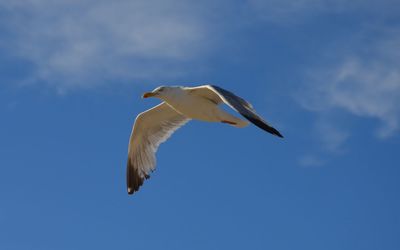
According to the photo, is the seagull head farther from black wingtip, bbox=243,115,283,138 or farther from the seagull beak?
black wingtip, bbox=243,115,283,138

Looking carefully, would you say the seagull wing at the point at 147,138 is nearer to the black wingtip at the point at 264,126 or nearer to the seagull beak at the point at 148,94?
the seagull beak at the point at 148,94

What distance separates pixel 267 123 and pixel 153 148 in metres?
4.15

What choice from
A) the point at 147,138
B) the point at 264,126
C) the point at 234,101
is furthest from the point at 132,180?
the point at 264,126

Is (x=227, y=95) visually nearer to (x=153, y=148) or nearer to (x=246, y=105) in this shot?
(x=246, y=105)

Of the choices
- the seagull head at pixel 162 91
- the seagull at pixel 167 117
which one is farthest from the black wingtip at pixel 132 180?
the seagull head at pixel 162 91

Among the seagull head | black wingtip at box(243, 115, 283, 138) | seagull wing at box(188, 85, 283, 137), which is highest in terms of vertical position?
the seagull head

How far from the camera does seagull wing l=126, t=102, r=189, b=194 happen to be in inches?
554

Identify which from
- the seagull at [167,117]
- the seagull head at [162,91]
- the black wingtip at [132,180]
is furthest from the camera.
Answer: the black wingtip at [132,180]

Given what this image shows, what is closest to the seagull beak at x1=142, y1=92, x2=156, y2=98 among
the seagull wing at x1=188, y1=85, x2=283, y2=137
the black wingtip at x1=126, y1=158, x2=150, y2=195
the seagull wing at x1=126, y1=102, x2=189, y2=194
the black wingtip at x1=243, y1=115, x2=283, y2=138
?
the seagull wing at x1=188, y1=85, x2=283, y2=137

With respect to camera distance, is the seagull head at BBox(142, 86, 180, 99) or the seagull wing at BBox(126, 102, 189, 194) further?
the seagull wing at BBox(126, 102, 189, 194)

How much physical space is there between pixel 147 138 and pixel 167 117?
52cm

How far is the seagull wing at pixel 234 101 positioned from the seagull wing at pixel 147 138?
163cm

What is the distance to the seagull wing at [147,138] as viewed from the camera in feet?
46.1

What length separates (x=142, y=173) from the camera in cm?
1440
